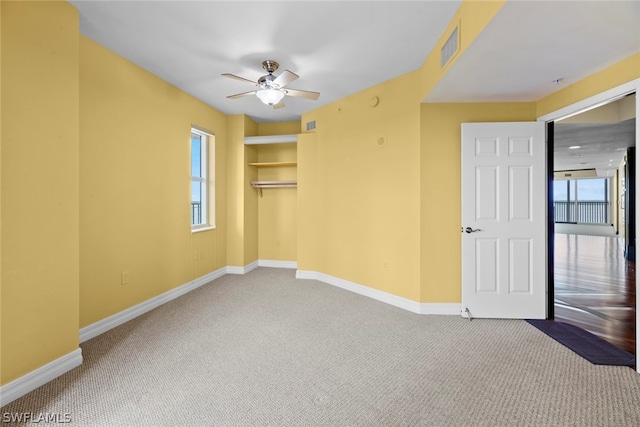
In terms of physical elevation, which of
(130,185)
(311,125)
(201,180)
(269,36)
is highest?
(269,36)

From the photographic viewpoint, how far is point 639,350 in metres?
2.21

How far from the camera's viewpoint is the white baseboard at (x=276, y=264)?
18.6 ft

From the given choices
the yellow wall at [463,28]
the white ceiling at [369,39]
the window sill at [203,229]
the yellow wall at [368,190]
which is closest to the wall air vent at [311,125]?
the yellow wall at [368,190]

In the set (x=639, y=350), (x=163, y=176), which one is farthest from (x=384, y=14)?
(x=639, y=350)

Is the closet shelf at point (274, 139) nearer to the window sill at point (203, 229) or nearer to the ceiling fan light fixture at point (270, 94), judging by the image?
the window sill at point (203, 229)

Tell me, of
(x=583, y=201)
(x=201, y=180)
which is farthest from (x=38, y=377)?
(x=583, y=201)

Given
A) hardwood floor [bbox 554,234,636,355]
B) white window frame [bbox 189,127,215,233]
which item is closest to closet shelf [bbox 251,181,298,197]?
white window frame [bbox 189,127,215,233]

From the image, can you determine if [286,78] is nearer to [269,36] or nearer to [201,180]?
[269,36]

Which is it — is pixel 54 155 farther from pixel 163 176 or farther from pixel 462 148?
pixel 462 148

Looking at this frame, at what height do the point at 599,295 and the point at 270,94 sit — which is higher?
the point at 270,94

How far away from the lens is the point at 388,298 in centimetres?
375

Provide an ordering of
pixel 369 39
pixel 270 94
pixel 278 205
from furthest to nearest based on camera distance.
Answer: pixel 278 205 → pixel 270 94 → pixel 369 39

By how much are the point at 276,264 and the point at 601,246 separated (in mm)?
9555

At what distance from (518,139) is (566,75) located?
725mm
